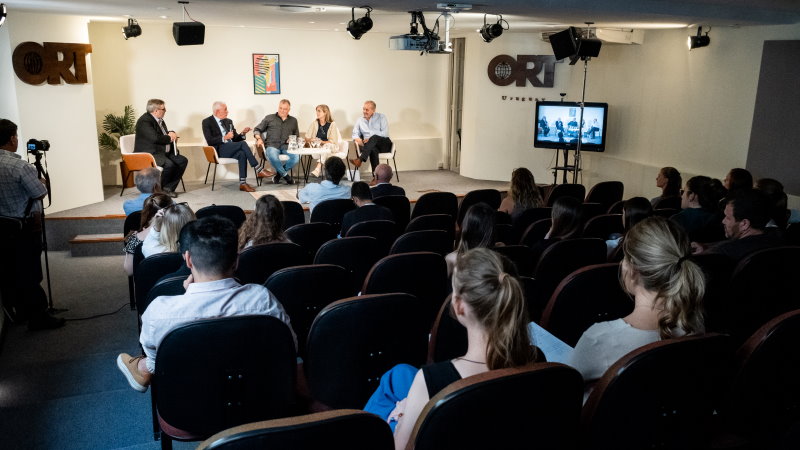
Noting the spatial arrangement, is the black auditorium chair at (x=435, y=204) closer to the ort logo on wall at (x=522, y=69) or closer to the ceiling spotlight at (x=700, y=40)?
the ceiling spotlight at (x=700, y=40)

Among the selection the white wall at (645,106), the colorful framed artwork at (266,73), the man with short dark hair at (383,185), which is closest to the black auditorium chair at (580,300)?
the man with short dark hair at (383,185)

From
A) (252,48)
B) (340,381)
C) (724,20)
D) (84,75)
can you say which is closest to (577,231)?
(340,381)

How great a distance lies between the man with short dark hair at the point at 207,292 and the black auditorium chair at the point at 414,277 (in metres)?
0.78

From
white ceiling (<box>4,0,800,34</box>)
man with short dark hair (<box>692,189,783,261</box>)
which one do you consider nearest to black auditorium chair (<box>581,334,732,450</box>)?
man with short dark hair (<box>692,189,783,261</box>)

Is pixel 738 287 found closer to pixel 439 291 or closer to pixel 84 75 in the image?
pixel 439 291

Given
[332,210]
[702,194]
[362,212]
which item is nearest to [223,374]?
[362,212]

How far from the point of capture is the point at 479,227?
3748 millimetres

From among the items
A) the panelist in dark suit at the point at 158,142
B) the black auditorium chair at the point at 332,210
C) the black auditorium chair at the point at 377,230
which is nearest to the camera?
the black auditorium chair at the point at 377,230

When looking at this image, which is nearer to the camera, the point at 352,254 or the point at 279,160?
the point at 352,254

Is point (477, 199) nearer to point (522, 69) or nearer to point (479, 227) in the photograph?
point (479, 227)

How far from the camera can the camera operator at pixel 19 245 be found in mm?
4898

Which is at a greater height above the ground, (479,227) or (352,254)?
(479,227)

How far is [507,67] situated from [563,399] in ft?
33.2

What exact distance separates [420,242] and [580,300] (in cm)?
141
